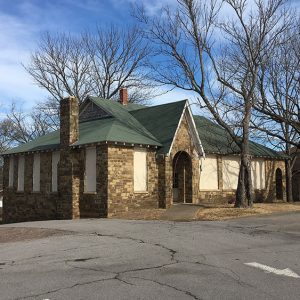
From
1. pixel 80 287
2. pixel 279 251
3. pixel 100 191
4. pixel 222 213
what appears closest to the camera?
pixel 80 287

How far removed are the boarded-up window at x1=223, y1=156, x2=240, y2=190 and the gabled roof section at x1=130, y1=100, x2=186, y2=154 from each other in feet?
16.6

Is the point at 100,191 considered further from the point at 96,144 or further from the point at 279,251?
the point at 279,251

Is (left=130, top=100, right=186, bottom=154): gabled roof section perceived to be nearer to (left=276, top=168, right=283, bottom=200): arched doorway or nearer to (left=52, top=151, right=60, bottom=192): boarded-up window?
(left=52, top=151, right=60, bottom=192): boarded-up window

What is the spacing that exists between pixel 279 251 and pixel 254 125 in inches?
784

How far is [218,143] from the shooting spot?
30391 mm

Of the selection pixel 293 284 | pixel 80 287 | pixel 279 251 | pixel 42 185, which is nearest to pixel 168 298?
pixel 80 287

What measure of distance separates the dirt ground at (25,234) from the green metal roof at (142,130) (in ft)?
21.3

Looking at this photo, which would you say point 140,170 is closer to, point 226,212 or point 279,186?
point 226,212

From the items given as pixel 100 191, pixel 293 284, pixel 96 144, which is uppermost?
pixel 96 144

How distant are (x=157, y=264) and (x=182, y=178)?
59.0ft

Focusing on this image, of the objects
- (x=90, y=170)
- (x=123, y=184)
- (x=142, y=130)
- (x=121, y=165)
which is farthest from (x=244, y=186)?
(x=90, y=170)

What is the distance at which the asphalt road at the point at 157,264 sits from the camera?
7.09m

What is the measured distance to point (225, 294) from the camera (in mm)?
6828

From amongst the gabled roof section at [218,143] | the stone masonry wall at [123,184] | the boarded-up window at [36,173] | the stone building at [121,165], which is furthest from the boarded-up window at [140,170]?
the boarded-up window at [36,173]
